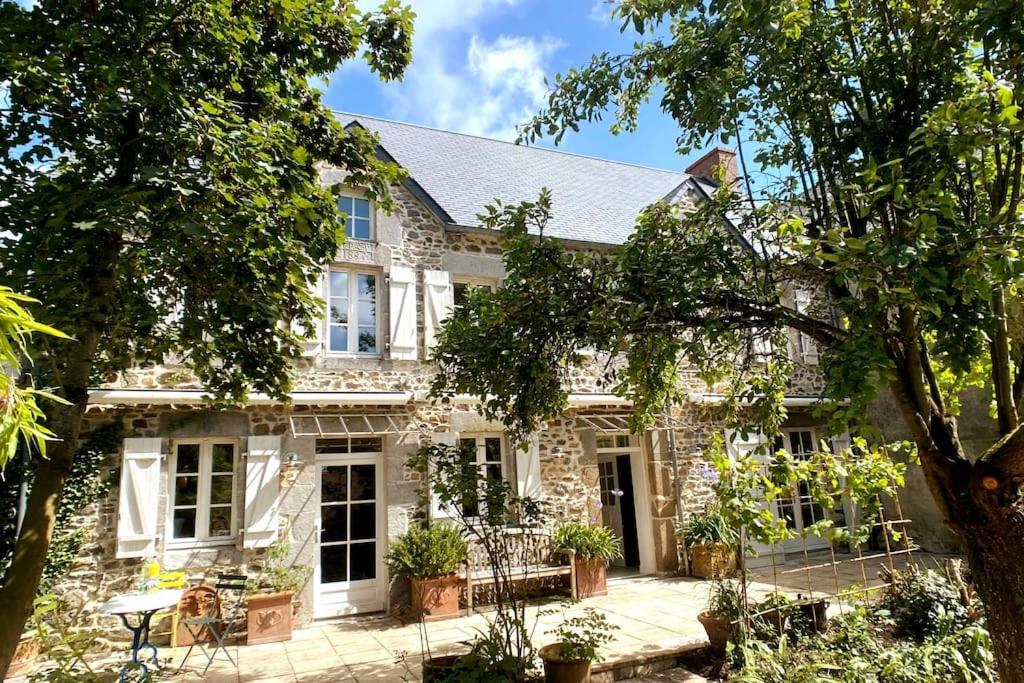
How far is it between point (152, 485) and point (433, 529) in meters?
3.22

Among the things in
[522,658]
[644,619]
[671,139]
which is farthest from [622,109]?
[644,619]

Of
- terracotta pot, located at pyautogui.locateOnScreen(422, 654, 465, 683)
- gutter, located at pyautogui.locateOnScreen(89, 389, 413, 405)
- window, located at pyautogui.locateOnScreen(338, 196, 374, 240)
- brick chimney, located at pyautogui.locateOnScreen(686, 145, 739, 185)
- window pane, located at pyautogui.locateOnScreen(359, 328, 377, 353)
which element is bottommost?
terracotta pot, located at pyautogui.locateOnScreen(422, 654, 465, 683)

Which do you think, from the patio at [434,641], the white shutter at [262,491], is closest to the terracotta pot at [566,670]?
the patio at [434,641]

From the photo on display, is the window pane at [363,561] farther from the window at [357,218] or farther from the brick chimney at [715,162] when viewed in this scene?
the brick chimney at [715,162]

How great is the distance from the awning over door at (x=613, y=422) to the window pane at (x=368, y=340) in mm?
3255

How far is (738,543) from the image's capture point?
17.7 feet

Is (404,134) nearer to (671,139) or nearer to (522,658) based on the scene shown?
(671,139)

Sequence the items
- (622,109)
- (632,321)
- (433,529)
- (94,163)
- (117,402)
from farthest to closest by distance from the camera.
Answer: (433,529), (117,402), (622,109), (94,163), (632,321)

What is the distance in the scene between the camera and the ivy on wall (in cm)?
611

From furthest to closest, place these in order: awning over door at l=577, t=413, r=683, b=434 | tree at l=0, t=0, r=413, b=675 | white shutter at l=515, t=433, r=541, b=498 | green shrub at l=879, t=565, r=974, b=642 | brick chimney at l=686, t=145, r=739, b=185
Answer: brick chimney at l=686, t=145, r=739, b=185
awning over door at l=577, t=413, r=683, b=434
white shutter at l=515, t=433, r=541, b=498
green shrub at l=879, t=565, r=974, b=642
tree at l=0, t=0, r=413, b=675

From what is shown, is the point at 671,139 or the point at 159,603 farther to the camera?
the point at 159,603

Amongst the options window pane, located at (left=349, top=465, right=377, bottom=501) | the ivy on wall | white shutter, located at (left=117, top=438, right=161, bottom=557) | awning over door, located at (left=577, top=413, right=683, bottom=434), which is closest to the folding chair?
white shutter, located at (left=117, top=438, right=161, bottom=557)

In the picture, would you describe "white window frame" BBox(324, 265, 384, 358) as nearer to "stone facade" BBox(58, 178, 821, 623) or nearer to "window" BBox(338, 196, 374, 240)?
"stone facade" BBox(58, 178, 821, 623)

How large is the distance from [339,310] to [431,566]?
3560mm
